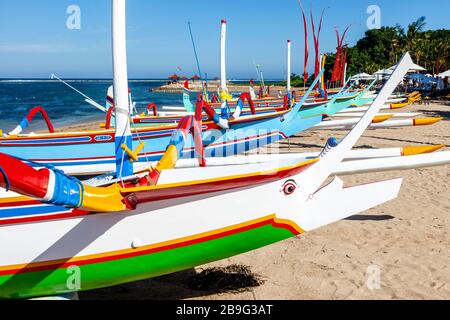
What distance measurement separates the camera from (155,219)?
292 centimetres

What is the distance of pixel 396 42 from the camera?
191 ft

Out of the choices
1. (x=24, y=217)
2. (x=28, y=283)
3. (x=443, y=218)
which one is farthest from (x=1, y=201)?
(x=443, y=218)

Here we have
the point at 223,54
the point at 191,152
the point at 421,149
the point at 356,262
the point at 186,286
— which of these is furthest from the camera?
the point at 223,54

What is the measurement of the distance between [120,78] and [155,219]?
3.76 ft

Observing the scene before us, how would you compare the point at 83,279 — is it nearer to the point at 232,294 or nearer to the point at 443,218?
the point at 232,294

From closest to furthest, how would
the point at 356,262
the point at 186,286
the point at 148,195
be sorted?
the point at 148,195 < the point at 186,286 < the point at 356,262

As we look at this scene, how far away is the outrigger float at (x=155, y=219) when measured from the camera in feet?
9.16

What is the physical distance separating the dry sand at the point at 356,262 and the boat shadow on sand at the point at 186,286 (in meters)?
0.01

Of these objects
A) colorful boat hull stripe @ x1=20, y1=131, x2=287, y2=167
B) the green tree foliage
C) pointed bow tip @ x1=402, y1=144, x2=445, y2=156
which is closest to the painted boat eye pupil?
pointed bow tip @ x1=402, y1=144, x2=445, y2=156
